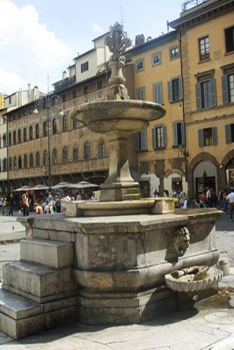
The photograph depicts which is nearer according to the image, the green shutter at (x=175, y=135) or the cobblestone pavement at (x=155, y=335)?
the cobblestone pavement at (x=155, y=335)

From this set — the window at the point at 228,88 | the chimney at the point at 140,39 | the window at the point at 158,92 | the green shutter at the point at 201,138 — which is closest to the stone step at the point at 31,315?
the window at the point at 228,88

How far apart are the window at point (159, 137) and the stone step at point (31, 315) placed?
28.8m

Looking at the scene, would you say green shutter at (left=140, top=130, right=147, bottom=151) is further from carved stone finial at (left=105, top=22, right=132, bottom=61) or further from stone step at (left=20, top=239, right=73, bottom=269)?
stone step at (left=20, top=239, right=73, bottom=269)

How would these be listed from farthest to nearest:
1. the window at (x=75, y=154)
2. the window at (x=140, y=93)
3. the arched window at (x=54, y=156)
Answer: the arched window at (x=54, y=156), the window at (x=75, y=154), the window at (x=140, y=93)

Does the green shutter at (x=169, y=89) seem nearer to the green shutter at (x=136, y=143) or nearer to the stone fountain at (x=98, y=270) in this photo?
the green shutter at (x=136, y=143)

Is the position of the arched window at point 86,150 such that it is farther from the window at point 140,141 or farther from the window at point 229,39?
the window at point 229,39

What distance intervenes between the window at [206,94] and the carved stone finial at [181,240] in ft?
82.0

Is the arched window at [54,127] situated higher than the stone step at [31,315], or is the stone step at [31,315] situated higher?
the arched window at [54,127]

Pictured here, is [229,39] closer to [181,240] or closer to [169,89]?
[169,89]

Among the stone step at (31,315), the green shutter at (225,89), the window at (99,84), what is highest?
the window at (99,84)

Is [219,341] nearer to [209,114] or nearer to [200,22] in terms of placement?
[209,114]

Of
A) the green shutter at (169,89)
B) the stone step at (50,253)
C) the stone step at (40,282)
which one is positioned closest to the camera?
the stone step at (40,282)

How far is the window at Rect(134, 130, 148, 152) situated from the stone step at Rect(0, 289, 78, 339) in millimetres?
30322

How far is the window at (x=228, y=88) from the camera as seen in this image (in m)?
28.4
